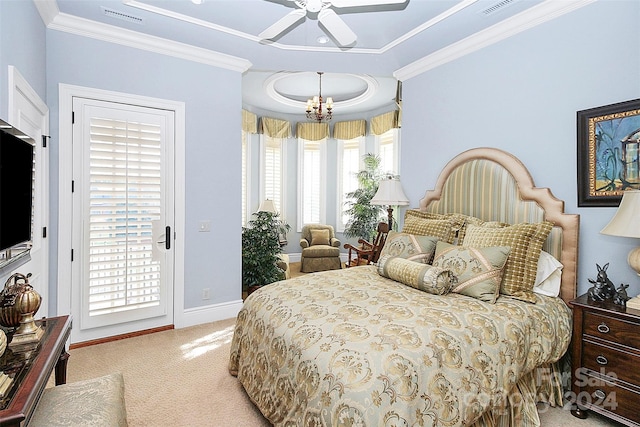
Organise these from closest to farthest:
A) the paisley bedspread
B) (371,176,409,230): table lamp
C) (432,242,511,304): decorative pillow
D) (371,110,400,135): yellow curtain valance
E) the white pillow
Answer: the paisley bedspread < (432,242,511,304): decorative pillow < the white pillow < (371,176,409,230): table lamp < (371,110,400,135): yellow curtain valance

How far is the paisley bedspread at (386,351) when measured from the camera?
1.38 metres

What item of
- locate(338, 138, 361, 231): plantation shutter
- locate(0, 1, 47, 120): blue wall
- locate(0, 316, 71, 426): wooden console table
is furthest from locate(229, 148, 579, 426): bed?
locate(338, 138, 361, 231): plantation shutter

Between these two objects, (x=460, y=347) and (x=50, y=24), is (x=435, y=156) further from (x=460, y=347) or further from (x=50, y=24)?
(x=50, y=24)

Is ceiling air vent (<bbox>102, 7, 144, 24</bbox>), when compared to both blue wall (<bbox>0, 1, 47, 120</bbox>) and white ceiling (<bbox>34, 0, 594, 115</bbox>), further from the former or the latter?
blue wall (<bbox>0, 1, 47, 120</bbox>)

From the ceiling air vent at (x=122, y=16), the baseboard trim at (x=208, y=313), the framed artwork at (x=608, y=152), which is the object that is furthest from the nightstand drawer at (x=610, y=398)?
the ceiling air vent at (x=122, y=16)

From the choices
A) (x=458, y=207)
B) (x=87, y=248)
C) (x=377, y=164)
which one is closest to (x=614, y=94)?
(x=458, y=207)

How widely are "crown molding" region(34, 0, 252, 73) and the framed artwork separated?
3290 millimetres

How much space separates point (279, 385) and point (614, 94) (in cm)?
293

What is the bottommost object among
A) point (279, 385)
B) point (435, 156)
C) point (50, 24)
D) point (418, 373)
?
point (279, 385)

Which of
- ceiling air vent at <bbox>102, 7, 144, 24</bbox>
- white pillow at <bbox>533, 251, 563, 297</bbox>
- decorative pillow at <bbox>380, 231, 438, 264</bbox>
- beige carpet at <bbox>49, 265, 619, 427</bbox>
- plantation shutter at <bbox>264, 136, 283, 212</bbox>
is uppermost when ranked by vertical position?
ceiling air vent at <bbox>102, 7, 144, 24</bbox>

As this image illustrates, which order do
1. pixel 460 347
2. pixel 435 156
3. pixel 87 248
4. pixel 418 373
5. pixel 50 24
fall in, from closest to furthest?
1. pixel 418 373
2. pixel 460 347
3. pixel 50 24
4. pixel 87 248
5. pixel 435 156

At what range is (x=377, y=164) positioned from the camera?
6.02 m

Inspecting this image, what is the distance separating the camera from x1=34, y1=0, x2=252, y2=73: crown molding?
2.79 metres

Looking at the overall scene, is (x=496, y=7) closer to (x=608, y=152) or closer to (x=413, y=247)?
(x=608, y=152)
